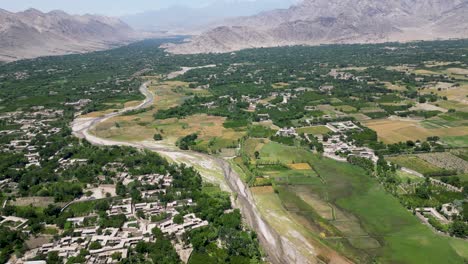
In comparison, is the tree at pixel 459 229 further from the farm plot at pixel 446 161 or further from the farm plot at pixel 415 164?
the farm plot at pixel 446 161

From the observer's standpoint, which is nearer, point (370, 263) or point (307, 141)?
point (370, 263)

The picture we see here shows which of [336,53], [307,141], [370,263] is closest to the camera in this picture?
[370,263]

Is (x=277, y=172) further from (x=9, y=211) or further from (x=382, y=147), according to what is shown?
(x=9, y=211)

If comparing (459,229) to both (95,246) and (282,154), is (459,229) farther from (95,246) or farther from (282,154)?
(95,246)

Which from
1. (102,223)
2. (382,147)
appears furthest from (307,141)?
(102,223)

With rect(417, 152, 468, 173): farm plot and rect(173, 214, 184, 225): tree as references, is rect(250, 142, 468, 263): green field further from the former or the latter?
rect(173, 214, 184, 225): tree

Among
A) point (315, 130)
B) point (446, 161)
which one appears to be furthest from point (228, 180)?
point (446, 161)
